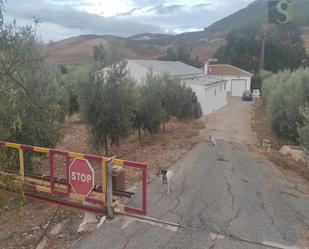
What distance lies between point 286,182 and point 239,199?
322cm

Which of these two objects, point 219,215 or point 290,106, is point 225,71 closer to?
point 290,106

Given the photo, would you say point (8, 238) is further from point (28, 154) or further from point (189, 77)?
point (189, 77)

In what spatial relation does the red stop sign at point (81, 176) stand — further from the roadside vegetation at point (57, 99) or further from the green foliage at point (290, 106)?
the green foliage at point (290, 106)

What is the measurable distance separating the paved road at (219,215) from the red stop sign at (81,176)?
0.81 meters

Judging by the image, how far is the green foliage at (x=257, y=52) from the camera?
228 feet

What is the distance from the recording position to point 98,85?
13992mm

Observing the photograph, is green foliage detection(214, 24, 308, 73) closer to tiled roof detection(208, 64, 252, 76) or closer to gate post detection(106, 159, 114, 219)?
tiled roof detection(208, 64, 252, 76)

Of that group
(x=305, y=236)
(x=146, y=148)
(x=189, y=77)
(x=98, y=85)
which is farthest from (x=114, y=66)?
(x=189, y=77)

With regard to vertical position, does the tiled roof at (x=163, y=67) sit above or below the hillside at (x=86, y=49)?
below

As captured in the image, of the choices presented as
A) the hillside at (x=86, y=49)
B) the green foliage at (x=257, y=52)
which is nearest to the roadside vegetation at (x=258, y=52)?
the green foliage at (x=257, y=52)

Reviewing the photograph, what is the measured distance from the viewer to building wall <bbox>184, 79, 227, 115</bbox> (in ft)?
112

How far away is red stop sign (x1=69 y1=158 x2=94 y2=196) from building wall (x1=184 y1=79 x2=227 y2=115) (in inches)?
1004

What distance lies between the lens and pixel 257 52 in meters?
73.2

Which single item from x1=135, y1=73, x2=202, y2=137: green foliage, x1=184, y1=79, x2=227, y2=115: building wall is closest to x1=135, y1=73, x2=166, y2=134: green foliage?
x1=135, y1=73, x2=202, y2=137: green foliage
